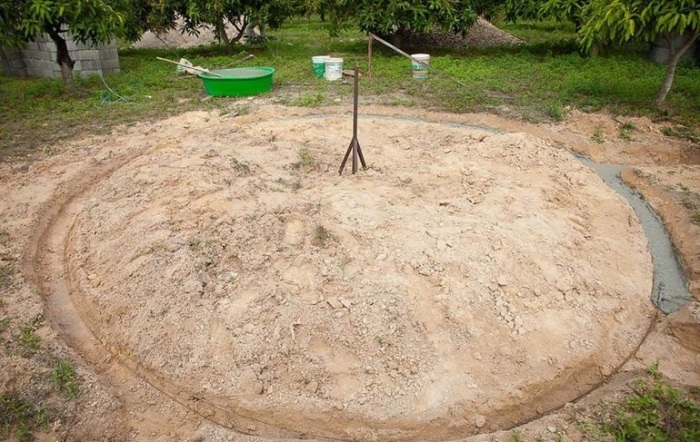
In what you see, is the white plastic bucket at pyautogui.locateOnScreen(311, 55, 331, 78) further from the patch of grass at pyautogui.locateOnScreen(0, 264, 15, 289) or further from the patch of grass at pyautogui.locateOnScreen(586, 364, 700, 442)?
the patch of grass at pyautogui.locateOnScreen(586, 364, 700, 442)

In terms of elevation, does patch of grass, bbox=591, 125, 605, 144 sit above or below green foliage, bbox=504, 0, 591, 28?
below

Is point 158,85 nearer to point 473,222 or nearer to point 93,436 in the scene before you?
point 473,222

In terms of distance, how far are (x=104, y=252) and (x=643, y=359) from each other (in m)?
3.66

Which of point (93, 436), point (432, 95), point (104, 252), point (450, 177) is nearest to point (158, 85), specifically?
point (432, 95)

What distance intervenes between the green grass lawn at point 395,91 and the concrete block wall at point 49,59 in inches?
11.7

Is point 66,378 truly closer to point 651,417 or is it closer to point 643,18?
point 651,417

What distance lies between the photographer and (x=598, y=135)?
5.77m

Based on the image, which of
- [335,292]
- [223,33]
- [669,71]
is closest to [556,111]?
[669,71]

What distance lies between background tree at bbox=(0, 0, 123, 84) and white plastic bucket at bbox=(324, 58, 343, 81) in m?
3.04

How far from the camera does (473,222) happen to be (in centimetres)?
372

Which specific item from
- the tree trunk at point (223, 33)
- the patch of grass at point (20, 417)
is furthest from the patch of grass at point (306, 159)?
the tree trunk at point (223, 33)

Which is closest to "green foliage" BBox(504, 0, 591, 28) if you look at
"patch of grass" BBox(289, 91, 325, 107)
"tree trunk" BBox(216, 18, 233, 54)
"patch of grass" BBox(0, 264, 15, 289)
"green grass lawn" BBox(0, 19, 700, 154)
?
"green grass lawn" BBox(0, 19, 700, 154)

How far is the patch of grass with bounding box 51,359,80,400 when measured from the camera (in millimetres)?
2518

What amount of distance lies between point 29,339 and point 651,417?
130 inches
